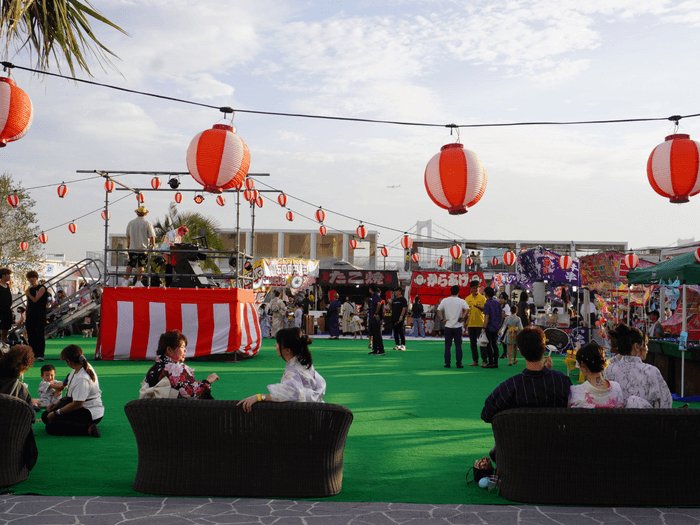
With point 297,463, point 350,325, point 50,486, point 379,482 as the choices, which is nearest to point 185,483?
point 297,463

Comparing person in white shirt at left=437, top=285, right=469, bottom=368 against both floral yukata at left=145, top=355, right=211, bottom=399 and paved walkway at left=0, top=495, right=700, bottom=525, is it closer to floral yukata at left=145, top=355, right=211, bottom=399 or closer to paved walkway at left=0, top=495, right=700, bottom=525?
floral yukata at left=145, top=355, right=211, bottom=399

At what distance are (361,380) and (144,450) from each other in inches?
245

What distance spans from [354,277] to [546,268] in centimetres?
1172

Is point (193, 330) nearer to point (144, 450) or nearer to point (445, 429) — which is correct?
→ point (445, 429)

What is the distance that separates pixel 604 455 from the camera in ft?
12.0

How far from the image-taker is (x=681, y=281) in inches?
344

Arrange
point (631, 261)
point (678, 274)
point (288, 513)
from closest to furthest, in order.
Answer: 1. point (288, 513)
2. point (678, 274)
3. point (631, 261)

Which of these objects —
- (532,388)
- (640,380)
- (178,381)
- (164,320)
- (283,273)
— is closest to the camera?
(532,388)

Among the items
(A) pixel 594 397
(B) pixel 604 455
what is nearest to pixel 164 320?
(A) pixel 594 397

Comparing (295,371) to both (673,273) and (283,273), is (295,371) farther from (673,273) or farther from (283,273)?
(283,273)

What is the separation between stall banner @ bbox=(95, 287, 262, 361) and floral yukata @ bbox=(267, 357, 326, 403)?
8512 mm

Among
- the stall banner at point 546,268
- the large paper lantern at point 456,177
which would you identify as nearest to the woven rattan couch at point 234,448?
the large paper lantern at point 456,177

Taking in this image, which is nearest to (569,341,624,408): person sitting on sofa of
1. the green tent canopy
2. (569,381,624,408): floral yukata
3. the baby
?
(569,381,624,408): floral yukata

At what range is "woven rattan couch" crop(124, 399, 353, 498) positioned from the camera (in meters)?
3.69
